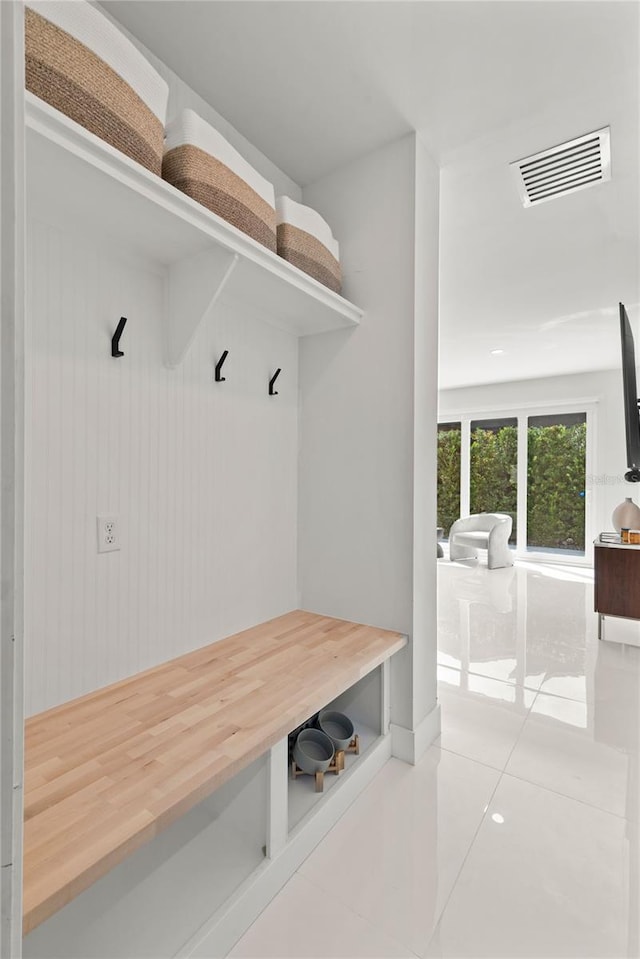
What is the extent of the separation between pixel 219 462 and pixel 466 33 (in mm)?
1577

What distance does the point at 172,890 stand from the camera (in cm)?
117

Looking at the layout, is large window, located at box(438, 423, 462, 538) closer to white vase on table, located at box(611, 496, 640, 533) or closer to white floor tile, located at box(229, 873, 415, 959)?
white vase on table, located at box(611, 496, 640, 533)

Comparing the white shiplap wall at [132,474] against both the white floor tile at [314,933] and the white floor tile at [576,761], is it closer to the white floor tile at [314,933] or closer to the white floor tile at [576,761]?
the white floor tile at [314,933]

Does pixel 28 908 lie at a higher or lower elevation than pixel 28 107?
lower

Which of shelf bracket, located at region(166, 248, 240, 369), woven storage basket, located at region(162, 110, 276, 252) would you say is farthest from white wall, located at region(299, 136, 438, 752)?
shelf bracket, located at region(166, 248, 240, 369)

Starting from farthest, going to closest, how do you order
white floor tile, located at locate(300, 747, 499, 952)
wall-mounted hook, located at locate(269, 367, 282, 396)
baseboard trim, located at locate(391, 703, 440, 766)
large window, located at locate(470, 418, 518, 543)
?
1. large window, located at locate(470, 418, 518, 543)
2. wall-mounted hook, located at locate(269, 367, 282, 396)
3. baseboard trim, located at locate(391, 703, 440, 766)
4. white floor tile, located at locate(300, 747, 499, 952)

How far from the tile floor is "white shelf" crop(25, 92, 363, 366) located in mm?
1616

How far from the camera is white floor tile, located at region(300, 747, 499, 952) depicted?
1.20 metres

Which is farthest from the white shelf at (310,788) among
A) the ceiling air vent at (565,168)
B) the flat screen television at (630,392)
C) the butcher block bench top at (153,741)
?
the flat screen television at (630,392)

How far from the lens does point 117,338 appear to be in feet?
4.47

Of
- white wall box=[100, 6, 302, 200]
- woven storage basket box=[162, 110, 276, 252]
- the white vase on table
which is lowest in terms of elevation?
the white vase on table

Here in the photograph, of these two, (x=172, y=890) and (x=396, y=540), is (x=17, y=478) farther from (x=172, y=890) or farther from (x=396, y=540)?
(x=396, y=540)

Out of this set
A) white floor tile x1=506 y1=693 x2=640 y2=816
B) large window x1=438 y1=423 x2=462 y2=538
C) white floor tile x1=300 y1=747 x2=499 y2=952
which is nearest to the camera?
white floor tile x1=300 y1=747 x2=499 y2=952

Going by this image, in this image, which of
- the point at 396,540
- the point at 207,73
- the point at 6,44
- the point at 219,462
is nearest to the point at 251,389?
the point at 219,462
